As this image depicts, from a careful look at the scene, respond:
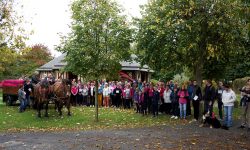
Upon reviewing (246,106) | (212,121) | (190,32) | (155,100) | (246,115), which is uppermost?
(190,32)

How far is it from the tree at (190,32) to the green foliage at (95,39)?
2.71 meters

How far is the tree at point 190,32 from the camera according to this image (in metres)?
19.8

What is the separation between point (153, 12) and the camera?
21.5m

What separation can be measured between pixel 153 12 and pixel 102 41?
4200mm

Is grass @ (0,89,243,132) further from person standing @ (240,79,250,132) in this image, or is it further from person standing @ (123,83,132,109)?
person standing @ (123,83,132,109)

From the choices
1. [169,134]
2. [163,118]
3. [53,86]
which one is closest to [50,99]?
[53,86]

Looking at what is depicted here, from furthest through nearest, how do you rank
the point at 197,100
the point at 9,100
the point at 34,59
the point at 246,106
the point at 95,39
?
the point at 34,59 → the point at 9,100 → the point at 197,100 → the point at 95,39 → the point at 246,106

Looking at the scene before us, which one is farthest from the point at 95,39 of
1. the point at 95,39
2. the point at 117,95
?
the point at 117,95

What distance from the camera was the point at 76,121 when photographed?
1953 centimetres

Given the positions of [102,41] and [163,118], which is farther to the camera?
[163,118]

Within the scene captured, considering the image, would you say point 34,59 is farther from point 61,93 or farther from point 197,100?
point 197,100

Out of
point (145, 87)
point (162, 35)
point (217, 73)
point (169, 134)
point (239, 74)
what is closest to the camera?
point (169, 134)

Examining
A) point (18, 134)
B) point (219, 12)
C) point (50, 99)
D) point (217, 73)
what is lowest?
point (18, 134)

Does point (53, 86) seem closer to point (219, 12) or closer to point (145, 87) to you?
point (145, 87)
